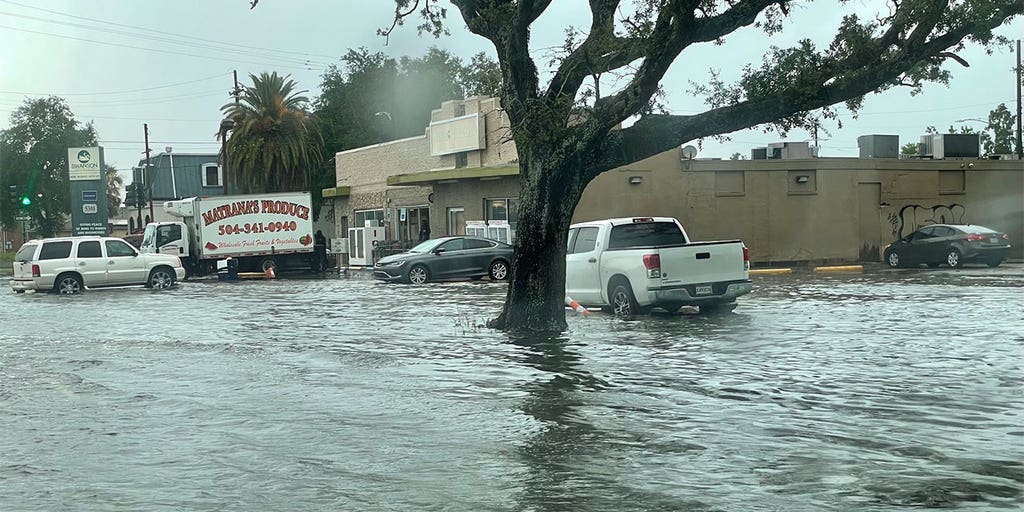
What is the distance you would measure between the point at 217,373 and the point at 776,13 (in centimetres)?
938

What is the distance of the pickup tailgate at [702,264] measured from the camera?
1848 cm

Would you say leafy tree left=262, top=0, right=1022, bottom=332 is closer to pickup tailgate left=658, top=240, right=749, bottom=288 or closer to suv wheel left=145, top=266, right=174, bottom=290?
pickup tailgate left=658, top=240, right=749, bottom=288

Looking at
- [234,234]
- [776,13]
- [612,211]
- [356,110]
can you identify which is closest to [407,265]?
[612,211]

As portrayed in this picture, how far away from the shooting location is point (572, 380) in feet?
39.5

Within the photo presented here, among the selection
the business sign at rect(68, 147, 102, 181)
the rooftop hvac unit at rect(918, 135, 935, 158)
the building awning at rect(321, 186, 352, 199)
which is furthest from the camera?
the business sign at rect(68, 147, 102, 181)

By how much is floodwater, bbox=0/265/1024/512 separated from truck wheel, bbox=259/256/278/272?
22213mm

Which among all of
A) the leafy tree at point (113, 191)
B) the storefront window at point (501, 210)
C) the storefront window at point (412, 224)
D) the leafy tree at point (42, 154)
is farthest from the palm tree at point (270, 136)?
the leafy tree at point (113, 191)

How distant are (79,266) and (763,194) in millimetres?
22629

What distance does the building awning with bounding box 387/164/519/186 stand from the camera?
124ft

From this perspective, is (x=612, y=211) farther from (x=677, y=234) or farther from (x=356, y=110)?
(x=356, y=110)

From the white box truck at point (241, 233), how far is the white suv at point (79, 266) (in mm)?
7340

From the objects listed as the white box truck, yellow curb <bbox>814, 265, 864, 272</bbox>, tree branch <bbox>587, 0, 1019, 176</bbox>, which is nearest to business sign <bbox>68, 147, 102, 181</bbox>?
the white box truck

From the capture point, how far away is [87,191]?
6069cm

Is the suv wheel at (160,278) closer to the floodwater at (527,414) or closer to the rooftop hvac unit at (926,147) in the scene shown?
the floodwater at (527,414)
